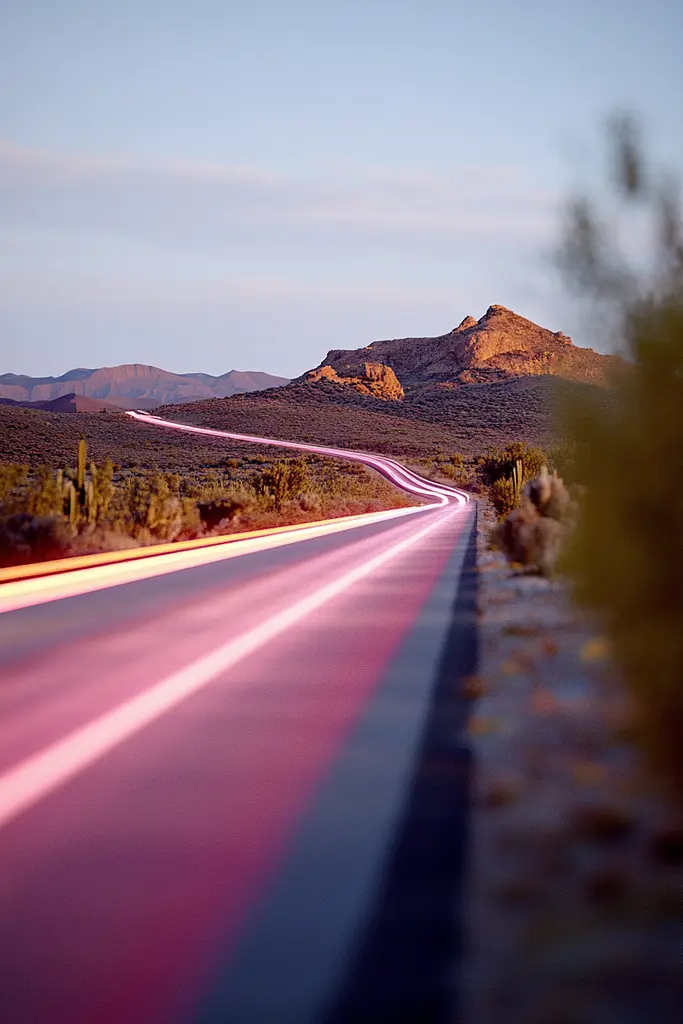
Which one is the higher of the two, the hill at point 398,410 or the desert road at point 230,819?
the hill at point 398,410

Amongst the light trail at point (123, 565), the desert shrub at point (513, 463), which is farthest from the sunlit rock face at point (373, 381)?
the light trail at point (123, 565)

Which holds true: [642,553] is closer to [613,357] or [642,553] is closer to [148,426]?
[613,357]

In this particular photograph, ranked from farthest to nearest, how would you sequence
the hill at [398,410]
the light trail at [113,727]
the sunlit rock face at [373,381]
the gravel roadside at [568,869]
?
the sunlit rock face at [373,381] < the hill at [398,410] < the light trail at [113,727] < the gravel roadside at [568,869]

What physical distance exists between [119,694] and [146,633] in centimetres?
228

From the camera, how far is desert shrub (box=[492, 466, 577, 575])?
11.9 metres

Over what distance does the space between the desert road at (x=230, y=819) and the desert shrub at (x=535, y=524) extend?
3472mm

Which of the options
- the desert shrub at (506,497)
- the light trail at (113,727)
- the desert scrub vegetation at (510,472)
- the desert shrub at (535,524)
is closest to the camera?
the light trail at (113,727)

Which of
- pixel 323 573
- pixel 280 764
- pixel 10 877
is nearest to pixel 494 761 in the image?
pixel 280 764

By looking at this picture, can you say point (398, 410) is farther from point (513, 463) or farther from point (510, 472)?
point (510, 472)

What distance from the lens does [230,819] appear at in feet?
12.4

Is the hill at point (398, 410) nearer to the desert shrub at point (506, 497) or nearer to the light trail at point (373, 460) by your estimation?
the light trail at point (373, 460)

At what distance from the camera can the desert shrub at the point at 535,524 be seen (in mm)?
11914

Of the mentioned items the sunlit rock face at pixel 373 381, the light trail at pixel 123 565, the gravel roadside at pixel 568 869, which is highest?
the sunlit rock face at pixel 373 381

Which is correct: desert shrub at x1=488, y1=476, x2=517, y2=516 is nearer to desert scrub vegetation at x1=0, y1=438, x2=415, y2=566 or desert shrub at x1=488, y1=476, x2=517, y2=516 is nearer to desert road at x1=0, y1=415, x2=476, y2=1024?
desert scrub vegetation at x1=0, y1=438, x2=415, y2=566
